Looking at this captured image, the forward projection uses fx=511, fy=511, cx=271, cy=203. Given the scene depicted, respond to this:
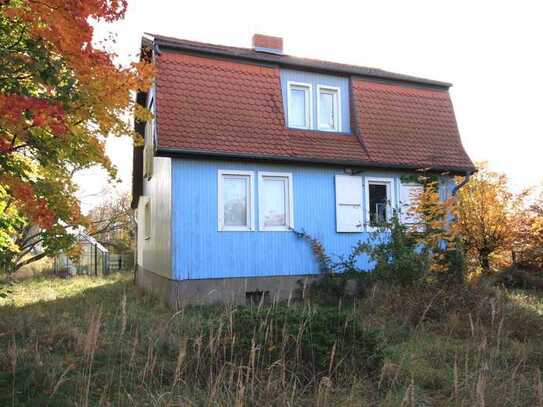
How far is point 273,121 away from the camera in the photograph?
477 inches

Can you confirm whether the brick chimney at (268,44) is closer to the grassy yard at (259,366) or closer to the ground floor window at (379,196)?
the ground floor window at (379,196)

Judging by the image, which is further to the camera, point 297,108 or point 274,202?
point 297,108

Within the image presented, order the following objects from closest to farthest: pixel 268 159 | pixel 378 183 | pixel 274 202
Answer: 1. pixel 268 159
2. pixel 274 202
3. pixel 378 183

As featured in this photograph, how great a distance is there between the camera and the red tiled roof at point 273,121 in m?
11.1

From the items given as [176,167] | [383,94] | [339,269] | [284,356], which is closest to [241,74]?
[176,167]

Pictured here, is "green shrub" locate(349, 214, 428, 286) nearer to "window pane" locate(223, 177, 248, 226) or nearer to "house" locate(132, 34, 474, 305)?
"house" locate(132, 34, 474, 305)

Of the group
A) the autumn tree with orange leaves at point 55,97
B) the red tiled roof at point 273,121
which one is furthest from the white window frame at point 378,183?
the autumn tree with orange leaves at point 55,97

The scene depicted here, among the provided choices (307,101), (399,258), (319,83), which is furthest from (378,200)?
(399,258)

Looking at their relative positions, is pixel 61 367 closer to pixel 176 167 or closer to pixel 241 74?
pixel 176 167

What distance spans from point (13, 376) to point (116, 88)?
12.0ft

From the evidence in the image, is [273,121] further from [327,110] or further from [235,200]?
[235,200]

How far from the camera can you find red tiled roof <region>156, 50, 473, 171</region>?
1111 centimetres

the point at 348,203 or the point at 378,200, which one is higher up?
the point at 378,200

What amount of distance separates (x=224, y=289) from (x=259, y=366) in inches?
240
